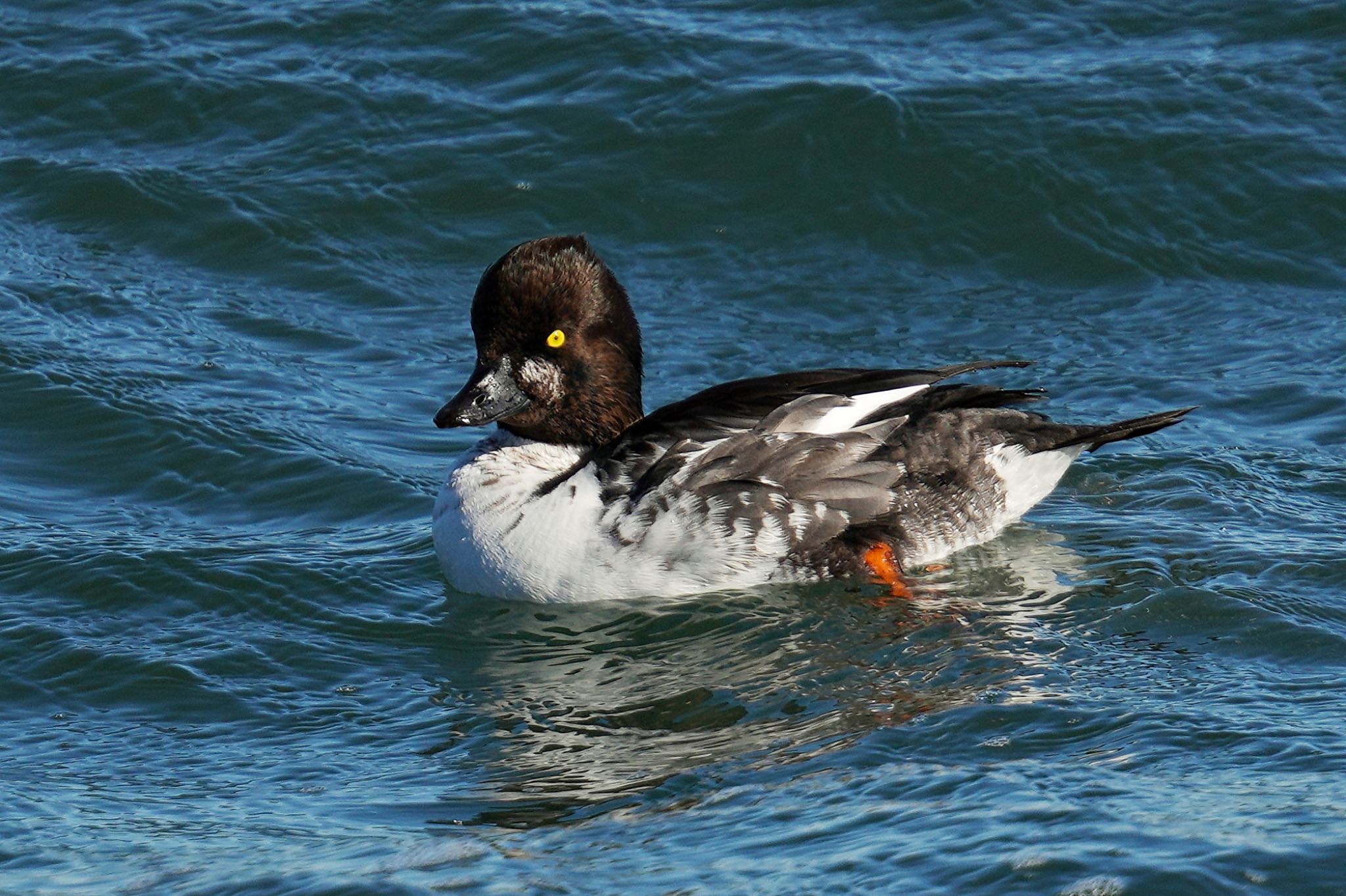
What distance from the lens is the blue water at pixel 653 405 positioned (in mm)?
6156

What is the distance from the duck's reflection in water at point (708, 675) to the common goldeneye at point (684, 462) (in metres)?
0.17

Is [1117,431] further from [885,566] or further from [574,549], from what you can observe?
[574,549]

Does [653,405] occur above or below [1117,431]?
below

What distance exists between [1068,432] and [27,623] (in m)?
4.90

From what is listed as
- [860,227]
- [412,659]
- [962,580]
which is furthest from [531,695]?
[860,227]

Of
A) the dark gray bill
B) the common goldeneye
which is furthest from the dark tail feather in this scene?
the dark gray bill

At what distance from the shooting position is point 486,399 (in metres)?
8.77

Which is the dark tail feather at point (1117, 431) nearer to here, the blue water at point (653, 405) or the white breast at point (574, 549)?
the blue water at point (653, 405)

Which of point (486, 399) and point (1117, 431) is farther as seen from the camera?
point (1117, 431)

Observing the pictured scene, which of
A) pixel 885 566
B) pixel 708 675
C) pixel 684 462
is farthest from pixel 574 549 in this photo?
pixel 885 566

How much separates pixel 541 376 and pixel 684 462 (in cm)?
86

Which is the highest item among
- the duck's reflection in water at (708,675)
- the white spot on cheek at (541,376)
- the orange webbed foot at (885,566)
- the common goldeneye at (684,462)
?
the white spot on cheek at (541,376)

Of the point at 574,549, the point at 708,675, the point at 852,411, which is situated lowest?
the point at 708,675

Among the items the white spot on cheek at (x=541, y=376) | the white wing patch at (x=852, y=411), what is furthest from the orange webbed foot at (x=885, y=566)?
the white spot on cheek at (x=541, y=376)
